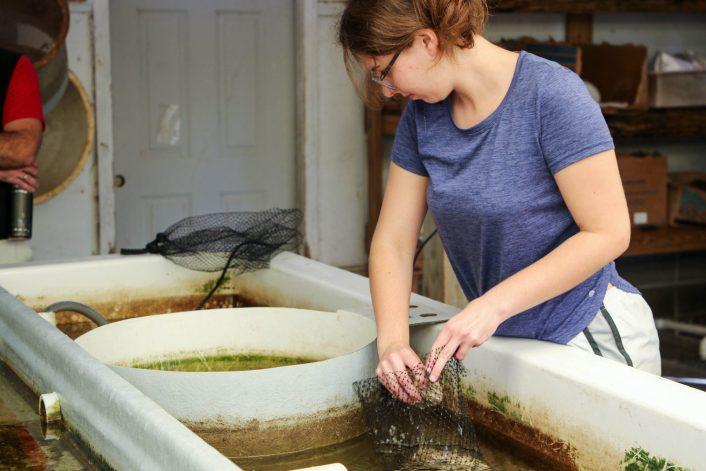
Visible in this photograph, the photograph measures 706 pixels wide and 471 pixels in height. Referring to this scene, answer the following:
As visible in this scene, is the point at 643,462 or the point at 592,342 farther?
the point at 592,342

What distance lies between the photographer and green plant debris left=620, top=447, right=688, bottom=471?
1.26 metres

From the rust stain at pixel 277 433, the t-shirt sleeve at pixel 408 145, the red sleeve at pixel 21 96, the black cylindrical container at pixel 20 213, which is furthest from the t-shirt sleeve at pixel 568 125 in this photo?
the red sleeve at pixel 21 96

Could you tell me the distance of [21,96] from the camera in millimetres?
3068

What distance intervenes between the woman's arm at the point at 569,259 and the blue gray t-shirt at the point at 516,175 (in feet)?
0.11

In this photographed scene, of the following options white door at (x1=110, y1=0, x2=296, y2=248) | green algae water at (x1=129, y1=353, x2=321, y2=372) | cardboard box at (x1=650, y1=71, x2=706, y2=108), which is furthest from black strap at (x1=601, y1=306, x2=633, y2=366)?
cardboard box at (x1=650, y1=71, x2=706, y2=108)

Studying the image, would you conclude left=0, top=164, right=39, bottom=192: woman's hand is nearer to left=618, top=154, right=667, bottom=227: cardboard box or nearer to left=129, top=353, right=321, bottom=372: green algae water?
left=129, top=353, right=321, bottom=372: green algae water

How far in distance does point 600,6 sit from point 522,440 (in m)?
4.76

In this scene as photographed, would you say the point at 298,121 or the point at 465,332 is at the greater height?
the point at 298,121

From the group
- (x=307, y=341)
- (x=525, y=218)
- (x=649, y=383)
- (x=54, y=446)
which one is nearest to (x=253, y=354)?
(x=307, y=341)

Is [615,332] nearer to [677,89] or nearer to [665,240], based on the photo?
[665,240]

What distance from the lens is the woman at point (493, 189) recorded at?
1.44 meters

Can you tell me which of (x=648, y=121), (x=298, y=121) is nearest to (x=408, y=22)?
(x=298, y=121)

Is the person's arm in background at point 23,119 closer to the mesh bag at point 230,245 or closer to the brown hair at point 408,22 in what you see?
the mesh bag at point 230,245

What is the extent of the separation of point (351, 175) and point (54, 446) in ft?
13.9
